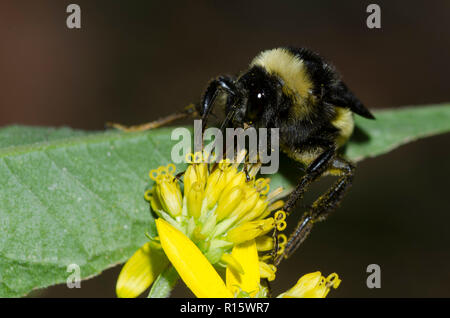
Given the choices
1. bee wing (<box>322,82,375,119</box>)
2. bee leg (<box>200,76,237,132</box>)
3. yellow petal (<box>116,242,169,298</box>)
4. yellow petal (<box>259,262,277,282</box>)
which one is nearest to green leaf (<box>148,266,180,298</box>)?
yellow petal (<box>116,242,169,298</box>)

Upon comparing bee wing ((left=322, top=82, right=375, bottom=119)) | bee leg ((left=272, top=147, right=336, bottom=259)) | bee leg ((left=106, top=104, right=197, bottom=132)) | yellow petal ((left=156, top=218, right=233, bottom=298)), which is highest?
bee wing ((left=322, top=82, right=375, bottom=119))

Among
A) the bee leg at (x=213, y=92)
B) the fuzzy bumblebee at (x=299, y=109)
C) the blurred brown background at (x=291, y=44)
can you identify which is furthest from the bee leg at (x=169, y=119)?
the blurred brown background at (x=291, y=44)

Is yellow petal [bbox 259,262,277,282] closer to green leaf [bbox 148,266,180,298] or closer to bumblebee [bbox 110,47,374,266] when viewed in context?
bumblebee [bbox 110,47,374,266]

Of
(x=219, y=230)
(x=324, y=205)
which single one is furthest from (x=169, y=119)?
(x=324, y=205)

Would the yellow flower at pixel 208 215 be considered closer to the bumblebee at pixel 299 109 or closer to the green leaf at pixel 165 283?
the green leaf at pixel 165 283

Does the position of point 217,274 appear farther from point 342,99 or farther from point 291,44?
point 291,44

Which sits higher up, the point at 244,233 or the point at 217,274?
the point at 244,233
